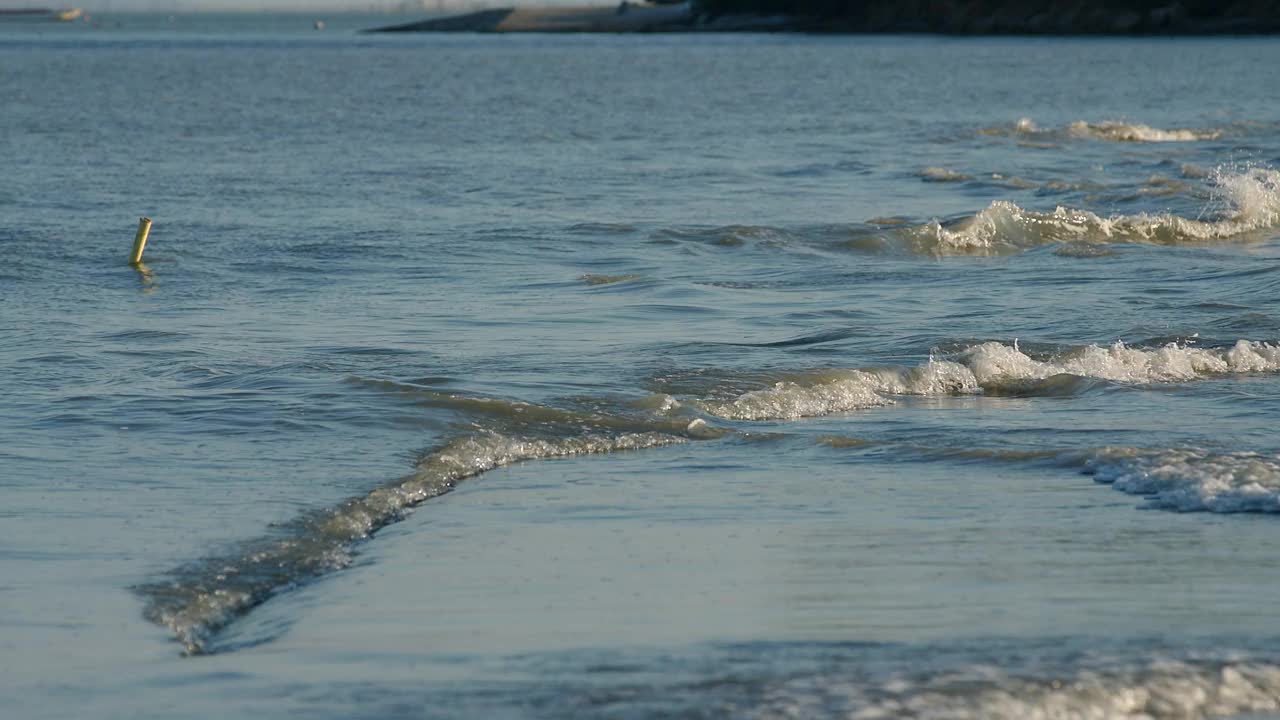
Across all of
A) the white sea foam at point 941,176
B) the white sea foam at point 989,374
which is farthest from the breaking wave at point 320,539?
the white sea foam at point 941,176

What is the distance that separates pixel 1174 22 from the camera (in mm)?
102688

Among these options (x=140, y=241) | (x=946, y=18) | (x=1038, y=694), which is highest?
(x=946, y=18)

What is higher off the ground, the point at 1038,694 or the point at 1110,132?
the point at 1038,694

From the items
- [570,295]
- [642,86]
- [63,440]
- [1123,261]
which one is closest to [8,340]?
[63,440]

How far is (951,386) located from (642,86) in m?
45.7

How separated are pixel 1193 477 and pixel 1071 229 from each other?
10405 millimetres

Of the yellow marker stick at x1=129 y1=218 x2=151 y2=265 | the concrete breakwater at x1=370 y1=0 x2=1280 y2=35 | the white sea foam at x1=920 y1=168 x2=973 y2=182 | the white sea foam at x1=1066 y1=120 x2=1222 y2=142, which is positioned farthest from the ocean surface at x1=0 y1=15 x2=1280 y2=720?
the concrete breakwater at x1=370 y1=0 x2=1280 y2=35

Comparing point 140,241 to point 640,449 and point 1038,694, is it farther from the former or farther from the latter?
point 1038,694

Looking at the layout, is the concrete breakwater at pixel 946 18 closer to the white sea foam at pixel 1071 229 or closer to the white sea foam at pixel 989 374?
the white sea foam at pixel 1071 229

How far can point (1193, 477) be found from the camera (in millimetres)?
7145

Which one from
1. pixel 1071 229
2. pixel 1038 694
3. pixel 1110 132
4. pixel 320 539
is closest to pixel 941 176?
pixel 1071 229

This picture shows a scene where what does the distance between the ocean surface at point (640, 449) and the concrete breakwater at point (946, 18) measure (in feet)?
278

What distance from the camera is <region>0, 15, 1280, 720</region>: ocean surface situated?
4.89 m

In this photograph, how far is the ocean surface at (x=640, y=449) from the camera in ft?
16.1
